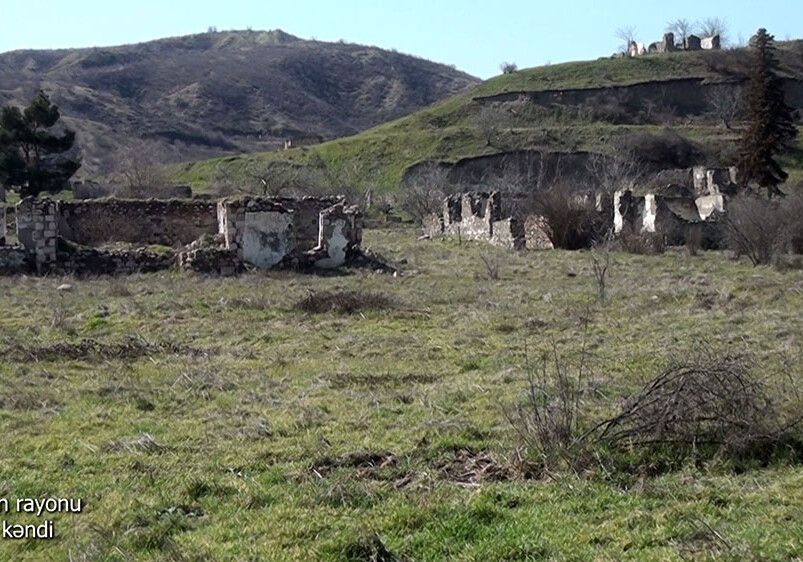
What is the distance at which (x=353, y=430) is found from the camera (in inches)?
276

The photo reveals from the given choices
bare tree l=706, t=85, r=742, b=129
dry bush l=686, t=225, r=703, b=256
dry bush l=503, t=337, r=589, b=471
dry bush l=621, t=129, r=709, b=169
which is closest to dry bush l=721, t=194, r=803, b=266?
dry bush l=686, t=225, r=703, b=256

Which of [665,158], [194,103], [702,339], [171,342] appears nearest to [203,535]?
[171,342]

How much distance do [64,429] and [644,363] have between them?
19.1ft

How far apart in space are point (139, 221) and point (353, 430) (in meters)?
19.4

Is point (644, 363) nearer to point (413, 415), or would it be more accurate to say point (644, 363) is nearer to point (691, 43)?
point (413, 415)

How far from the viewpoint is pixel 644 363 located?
30.6 ft

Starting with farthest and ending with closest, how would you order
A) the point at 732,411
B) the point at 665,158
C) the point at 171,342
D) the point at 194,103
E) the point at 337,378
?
the point at 194,103
the point at 665,158
the point at 171,342
the point at 337,378
the point at 732,411

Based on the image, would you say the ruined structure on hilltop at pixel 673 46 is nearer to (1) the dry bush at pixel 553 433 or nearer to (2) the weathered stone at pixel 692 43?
(2) the weathered stone at pixel 692 43

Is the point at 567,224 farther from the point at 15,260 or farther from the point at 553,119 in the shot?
the point at 553,119

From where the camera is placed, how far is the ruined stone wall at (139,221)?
79.0ft

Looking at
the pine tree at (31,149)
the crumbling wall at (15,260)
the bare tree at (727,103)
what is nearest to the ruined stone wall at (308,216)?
the crumbling wall at (15,260)

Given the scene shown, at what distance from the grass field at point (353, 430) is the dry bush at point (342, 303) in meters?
0.29

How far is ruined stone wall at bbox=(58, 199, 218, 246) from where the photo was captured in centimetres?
2408

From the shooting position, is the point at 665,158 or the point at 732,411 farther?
the point at 665,158
